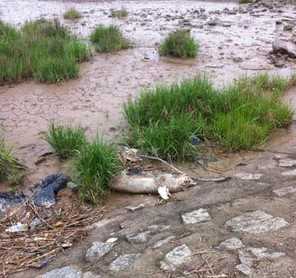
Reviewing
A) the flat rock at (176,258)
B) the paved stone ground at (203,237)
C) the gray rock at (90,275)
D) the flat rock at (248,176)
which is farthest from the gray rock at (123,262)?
the flat rock at (248,176)

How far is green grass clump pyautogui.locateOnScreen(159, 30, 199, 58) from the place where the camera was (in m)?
9.31

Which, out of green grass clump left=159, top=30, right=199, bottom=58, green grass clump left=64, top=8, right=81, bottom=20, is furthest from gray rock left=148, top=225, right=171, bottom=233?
green grass clump left=64, top=8, right=81, bottom=20

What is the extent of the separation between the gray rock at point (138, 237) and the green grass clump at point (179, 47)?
6106 millimetres

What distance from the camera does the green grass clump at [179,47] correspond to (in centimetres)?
931

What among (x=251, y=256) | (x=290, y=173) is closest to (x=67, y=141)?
(x=290, y=173)

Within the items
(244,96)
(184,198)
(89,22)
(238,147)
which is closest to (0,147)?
(184,198)

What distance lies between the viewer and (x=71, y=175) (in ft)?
16.6

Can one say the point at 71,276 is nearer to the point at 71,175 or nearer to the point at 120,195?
the point at 120,195

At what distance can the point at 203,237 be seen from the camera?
11.2ft

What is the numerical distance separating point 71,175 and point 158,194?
108 centimetres

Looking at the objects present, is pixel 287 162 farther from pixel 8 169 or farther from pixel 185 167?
pixel 8 169

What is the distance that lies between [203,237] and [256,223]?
16.7 inches

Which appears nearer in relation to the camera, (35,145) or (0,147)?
(0,147)

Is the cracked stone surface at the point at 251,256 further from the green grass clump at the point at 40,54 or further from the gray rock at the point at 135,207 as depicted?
the green grass clump at the point at 40,54
